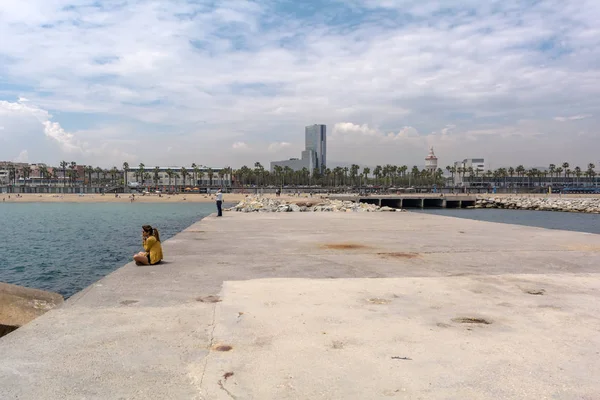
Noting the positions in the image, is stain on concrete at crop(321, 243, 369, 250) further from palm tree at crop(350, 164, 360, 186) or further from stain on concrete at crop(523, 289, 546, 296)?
palm tree at crop(350, 164, 360, 186)

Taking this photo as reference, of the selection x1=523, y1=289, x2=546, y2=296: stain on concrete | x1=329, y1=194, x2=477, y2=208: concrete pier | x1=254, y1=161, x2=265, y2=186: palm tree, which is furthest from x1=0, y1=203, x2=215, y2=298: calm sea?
x1=254, y1=161, x2=265, y2=186: palm tree

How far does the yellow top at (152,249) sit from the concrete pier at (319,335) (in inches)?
12.9

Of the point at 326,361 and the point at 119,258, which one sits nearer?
the point at 326,361

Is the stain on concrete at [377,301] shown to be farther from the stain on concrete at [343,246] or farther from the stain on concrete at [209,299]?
the stain on concrete at [343,246]

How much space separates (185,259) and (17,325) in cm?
487

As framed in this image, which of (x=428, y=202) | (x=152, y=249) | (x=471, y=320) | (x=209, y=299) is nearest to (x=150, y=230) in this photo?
(x=152, y=249)

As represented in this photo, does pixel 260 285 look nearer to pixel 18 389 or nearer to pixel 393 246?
pixel 18 389

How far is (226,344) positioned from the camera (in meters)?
5.05

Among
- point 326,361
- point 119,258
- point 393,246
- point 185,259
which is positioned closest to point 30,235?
point 119,258

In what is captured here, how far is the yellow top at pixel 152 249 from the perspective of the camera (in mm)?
10344

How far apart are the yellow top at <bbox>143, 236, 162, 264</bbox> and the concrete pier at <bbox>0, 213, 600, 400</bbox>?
33 cm

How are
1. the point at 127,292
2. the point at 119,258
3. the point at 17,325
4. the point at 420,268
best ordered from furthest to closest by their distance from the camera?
the point at 119,258 → the point at 420,268 → the point at 127,292 → the point at 17,325

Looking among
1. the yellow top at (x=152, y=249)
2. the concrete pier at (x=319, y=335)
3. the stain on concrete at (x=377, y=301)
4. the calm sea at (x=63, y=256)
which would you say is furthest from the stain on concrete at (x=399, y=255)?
the calm sea at (x=63, y=256)

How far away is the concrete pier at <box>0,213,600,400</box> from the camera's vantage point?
405 cm
